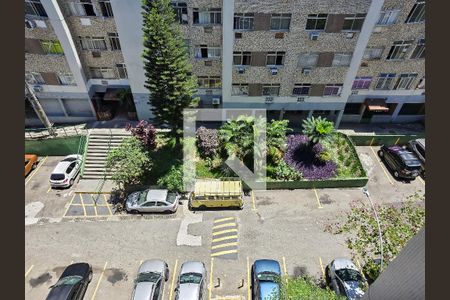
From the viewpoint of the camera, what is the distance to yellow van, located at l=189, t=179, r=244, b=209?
26094 millimetres

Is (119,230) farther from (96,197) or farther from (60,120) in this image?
(60,120)

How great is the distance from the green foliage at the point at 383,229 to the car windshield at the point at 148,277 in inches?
532

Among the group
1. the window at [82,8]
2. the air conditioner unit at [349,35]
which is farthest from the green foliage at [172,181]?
the air conditioner unit at [349,35]

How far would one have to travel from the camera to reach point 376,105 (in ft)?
105

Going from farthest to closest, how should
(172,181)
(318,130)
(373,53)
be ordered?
(373,53), (318,130), (172,181)

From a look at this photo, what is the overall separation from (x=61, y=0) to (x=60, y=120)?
12.5 metres

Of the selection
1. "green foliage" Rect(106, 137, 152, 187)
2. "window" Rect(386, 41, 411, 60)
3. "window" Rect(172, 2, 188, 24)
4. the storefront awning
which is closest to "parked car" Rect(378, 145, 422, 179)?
the storefront awning

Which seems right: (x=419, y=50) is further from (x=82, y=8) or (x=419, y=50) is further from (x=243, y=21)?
(x=82, y=8)

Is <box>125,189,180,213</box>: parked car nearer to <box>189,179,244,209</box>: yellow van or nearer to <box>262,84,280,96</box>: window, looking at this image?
<box>189,179,244,209</box>: yellow van

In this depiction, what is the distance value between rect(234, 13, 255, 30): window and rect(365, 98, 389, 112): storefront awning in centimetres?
1493

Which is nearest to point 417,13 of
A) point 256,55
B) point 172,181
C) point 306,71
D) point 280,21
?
point 306,71

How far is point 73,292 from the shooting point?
20.3m

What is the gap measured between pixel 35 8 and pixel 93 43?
5002mm

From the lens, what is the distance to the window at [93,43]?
28.6 metres
